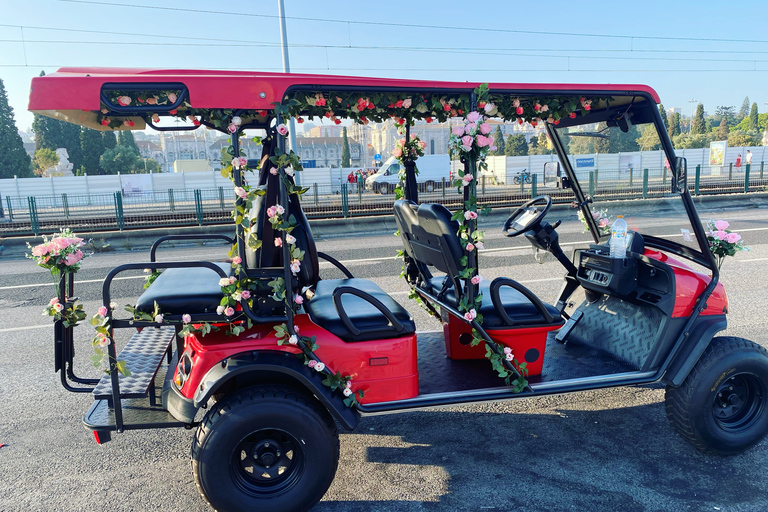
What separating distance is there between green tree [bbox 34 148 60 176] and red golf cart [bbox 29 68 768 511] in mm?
49937

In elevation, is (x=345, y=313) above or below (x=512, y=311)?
above

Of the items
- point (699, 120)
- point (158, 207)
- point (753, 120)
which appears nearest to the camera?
point (158, 207)

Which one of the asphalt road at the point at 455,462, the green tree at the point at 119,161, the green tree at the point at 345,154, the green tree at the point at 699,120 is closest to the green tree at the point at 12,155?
the green tree at the point at 119,161

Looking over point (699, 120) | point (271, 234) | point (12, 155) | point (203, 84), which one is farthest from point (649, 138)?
point (699, 120)

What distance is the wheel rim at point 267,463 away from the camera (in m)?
2.59

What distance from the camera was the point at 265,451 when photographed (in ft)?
8.61

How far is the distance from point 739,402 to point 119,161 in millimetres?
53964

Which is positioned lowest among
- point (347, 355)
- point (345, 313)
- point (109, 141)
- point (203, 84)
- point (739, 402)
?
point (739, 402)

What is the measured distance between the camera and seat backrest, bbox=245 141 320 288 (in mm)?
2738

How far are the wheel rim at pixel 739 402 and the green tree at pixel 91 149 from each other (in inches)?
2121

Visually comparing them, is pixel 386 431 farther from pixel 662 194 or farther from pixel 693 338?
pixel 662 194

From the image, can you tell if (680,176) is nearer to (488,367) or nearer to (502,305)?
(502,305)

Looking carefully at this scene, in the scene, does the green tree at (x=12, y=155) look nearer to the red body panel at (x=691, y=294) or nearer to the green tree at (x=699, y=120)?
the red body panel at (x=691, y=294)

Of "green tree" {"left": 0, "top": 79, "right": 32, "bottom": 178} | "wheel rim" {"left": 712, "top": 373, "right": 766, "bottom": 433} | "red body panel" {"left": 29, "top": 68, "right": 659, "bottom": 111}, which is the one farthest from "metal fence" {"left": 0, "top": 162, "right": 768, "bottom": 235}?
"green tree" {"left": 0, "top": 79, "right": 32, "bottom": 178}
